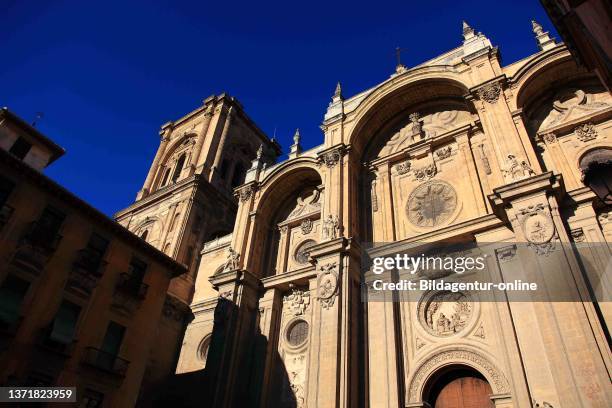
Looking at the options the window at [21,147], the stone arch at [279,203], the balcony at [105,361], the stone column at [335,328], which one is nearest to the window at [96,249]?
the balcony at [105,361]

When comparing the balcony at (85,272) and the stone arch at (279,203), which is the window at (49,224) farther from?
the stone arch at (279,203)

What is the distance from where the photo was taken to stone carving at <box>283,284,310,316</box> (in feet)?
64.2

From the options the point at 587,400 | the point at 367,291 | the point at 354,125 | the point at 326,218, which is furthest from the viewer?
the point at 354,125

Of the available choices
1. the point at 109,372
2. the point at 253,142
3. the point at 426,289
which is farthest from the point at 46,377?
the point at 253,142

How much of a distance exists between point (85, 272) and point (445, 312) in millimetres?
A: 13621

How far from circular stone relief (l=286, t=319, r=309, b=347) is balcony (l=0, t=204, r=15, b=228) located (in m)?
11.8

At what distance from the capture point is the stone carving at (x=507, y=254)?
13.7 metres

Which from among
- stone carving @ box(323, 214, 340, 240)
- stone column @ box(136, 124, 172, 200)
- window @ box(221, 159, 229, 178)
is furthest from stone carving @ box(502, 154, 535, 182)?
stone column @ box(136, 124, 172, 200)

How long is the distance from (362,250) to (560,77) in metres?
10.6

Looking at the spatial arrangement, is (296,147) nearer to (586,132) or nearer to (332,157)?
(332,157)

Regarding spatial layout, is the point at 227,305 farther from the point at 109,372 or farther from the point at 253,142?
the point at 253,142

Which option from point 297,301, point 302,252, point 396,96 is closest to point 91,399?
point 297,301

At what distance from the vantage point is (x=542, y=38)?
18062 millimetres

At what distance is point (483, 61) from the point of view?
18.9 m
